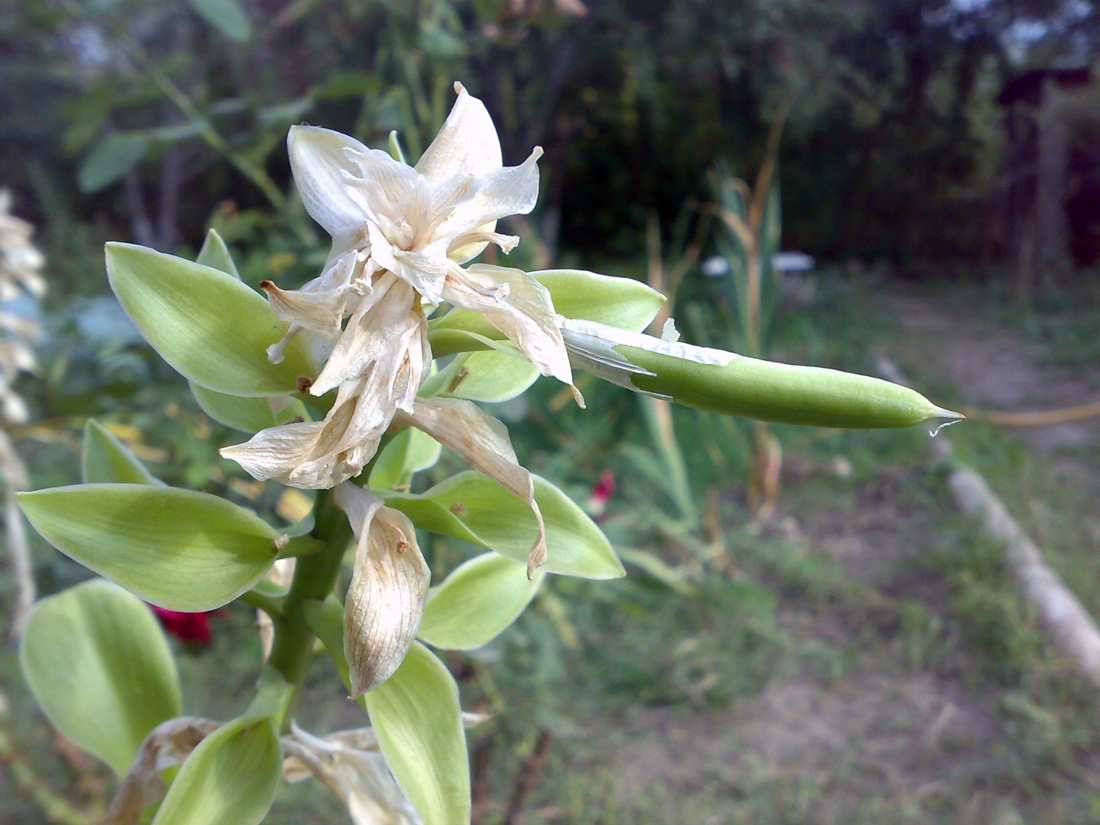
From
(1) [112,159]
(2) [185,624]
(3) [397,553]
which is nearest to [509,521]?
(3) [397,553]

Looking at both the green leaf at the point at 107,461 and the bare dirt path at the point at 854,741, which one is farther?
the bare dirt path at the point at 854,741

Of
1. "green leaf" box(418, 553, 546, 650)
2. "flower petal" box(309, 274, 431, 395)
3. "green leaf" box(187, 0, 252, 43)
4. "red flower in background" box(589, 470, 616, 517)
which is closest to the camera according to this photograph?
"flower petal" box(309, 274, 431, 395)

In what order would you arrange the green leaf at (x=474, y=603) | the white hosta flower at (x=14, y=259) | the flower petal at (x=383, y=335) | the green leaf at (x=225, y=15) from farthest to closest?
the white hosta flower at (x=14, y=259), the green leaf at (x=225, y=15), the green leaf at (x=474, y=603), the flower petal at (x=383, y=335)

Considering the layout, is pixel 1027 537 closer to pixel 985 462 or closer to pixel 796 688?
pixel 985 462

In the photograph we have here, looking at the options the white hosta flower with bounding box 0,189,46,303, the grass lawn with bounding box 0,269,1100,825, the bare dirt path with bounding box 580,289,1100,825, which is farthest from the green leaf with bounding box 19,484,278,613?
the bare dirt path with bounding box 580,289,1100,825

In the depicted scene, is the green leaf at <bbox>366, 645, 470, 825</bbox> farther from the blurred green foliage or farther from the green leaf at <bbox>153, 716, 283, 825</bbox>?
the blurred green foliage

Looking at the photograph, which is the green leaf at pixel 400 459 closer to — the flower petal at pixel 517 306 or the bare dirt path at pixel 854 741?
the flower petal at pixel 517 306

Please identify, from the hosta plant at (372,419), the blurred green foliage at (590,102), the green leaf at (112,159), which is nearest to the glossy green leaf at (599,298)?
the hosta plant at (372,419)
